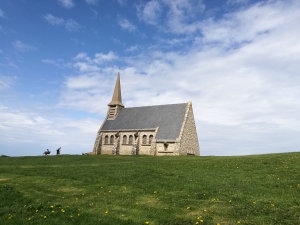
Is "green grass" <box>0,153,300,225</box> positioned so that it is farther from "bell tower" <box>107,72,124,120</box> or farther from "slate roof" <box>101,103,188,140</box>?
"bell tower" <box>107,72,124,120</box>

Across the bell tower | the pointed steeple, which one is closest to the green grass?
the bell tower

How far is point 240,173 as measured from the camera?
20.0m

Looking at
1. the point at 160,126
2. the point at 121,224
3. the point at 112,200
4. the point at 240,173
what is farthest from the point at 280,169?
the point at 160,126

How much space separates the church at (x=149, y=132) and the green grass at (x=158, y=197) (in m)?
29.4

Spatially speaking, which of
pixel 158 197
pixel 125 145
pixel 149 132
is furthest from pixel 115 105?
pixel 158 197

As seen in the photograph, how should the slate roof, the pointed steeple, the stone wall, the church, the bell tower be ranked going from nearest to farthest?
the church, the slate roof, the stone wall, the bell tower, the pointed steeple

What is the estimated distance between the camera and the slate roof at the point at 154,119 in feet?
172

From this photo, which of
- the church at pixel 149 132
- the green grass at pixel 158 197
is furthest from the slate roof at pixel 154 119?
the green grass at pixel 158 197

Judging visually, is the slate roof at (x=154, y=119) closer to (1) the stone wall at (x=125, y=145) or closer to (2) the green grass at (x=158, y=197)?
(1) the stone wall at (x=125, y=145)

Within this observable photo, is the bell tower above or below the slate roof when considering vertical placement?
above

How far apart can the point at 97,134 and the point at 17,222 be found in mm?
52251

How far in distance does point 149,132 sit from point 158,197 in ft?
134

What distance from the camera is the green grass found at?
35.4 ft

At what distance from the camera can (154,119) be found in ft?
187
